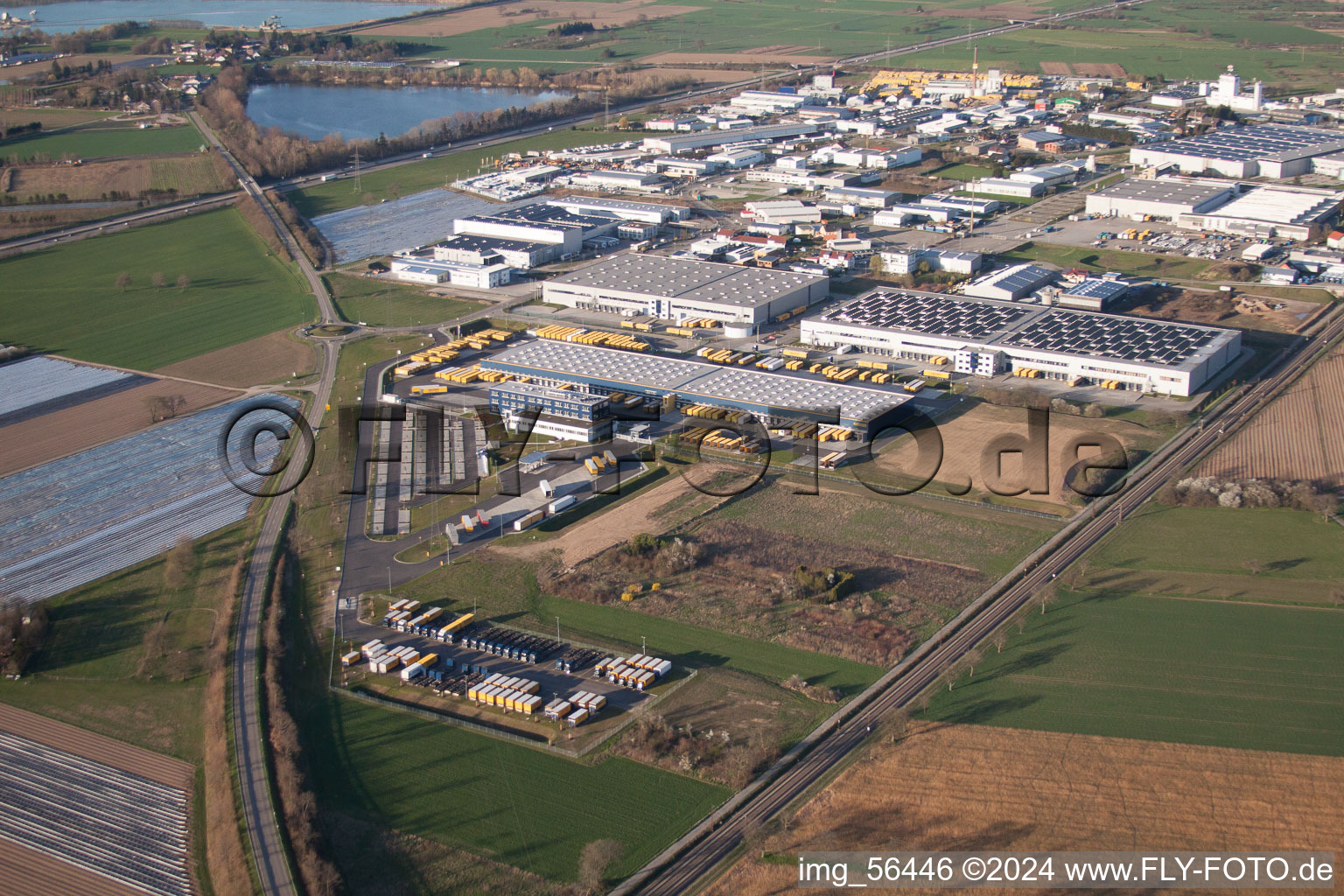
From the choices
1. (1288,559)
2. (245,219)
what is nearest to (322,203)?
(245,219)

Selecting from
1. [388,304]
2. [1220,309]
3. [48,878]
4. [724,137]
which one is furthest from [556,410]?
[724,137]

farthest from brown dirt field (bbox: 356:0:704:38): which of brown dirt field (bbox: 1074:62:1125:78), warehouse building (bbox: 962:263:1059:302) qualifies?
warehouse building (bbox: 962:263:1059:302)

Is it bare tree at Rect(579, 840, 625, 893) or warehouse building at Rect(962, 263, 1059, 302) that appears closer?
bare tree at Rect(579, 840, 625, 893)

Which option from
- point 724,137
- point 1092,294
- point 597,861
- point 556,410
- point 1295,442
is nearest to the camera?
point 597,861

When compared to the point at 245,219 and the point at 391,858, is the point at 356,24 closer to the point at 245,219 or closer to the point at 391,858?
the point at 245,219

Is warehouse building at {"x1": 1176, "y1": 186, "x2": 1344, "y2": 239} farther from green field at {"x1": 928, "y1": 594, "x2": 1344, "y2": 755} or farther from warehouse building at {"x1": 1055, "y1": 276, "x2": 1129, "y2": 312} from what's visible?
green field at {"x1": 928, "y1": 594, "x2": 1344, "y2": 755}

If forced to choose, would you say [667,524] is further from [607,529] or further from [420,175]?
[420,175]
